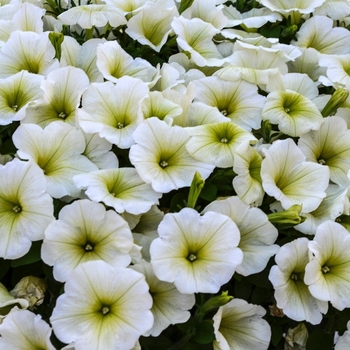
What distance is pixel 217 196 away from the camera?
89cm

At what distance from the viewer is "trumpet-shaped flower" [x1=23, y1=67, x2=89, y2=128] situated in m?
0.91

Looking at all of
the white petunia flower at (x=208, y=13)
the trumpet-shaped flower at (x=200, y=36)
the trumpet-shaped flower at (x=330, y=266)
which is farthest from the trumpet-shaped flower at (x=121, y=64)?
the trumpet-shaped flower at (x=330, y=266)

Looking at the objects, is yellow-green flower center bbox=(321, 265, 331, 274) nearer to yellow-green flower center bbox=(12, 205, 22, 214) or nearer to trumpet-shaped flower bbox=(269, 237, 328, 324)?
trumpet-shaped flower bbox=(269, 237, 328, 324)

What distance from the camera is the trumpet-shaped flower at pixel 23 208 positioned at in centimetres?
75

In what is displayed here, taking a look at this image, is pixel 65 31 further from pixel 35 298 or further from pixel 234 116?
pixel 35 298

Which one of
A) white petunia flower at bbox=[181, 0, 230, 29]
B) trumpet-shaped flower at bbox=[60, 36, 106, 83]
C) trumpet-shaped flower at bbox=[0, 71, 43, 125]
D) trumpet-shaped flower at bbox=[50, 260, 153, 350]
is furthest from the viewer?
white petunia flower at bbox=[181, 0, 230, 29]

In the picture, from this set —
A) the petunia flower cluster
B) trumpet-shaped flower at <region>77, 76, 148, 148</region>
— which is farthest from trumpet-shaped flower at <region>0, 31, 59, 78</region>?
trumpet-shaped flower at <region>77, 76, 148, 148</region>

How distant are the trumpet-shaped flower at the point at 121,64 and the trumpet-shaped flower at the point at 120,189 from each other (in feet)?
0.78

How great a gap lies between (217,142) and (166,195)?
126mm

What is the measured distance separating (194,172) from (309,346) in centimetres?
34

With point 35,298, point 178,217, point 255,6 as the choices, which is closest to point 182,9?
point 255,6

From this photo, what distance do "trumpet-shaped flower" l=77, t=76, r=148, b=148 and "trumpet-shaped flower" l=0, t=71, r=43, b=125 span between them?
10 centimetres

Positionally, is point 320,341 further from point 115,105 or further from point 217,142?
point 115,105

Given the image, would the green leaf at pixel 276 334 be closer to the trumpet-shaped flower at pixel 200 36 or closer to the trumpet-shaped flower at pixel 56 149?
the trumpet-shaped flower at pixel 56 149
